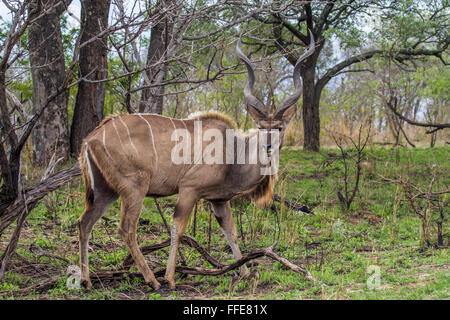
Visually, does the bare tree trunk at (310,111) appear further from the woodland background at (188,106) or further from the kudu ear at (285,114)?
the kudu ear at (285,114)

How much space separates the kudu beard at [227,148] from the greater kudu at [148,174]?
1.3 inches

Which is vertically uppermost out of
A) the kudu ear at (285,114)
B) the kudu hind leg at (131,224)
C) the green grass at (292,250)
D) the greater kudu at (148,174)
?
the kudu ear at (285,114)

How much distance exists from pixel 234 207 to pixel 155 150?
2024 mm

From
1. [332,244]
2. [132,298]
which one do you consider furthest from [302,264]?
[132,298]

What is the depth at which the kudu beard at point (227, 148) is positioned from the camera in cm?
376

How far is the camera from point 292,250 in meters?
4.35

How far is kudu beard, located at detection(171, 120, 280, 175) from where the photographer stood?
3756mm

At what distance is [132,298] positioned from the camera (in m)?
3.23

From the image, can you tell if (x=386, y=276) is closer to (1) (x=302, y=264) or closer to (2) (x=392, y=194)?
(1) (x=302, y=264)

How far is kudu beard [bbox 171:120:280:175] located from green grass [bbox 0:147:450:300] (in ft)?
2.60

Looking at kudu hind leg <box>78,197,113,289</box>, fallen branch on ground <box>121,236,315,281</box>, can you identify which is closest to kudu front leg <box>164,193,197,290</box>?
fallen branch on ground <box>121,236,315,281</box>

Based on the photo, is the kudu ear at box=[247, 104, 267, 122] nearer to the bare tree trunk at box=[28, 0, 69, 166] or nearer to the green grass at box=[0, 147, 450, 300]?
the green grass at box=[0, 147, 450, 300]

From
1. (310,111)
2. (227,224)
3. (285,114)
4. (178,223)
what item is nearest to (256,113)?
(285,114)

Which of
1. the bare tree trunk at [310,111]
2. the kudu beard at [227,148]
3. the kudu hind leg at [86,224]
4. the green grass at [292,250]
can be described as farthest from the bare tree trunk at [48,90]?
the bare tree trunk at [310,111]
